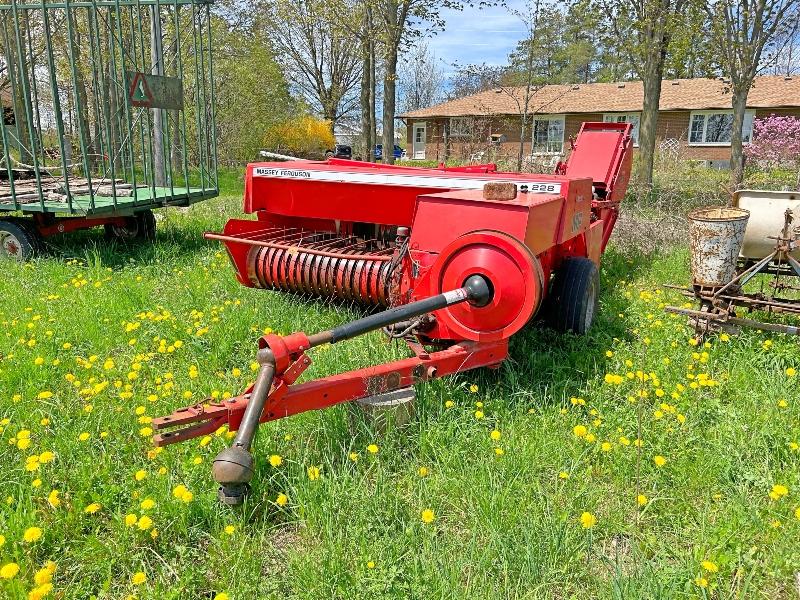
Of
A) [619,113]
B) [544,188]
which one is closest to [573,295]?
[544,188]

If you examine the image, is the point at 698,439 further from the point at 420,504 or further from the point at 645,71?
the point at 645,71

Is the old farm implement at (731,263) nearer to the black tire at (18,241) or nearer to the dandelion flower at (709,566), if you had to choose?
the dandelion flower at (709,566)

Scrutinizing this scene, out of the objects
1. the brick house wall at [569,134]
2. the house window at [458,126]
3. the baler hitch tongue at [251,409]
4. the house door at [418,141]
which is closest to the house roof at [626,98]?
the house window at [458,126]

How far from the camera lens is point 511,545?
2186mm

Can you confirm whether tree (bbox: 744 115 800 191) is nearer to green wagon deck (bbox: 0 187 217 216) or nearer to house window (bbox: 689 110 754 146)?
house window (bbox: 689 110 754 146)

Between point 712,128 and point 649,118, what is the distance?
17.6 m

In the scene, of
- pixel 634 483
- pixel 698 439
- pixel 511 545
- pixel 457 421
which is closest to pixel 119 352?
pixel 457 421

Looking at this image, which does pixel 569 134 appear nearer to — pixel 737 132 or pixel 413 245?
pixel 737 132

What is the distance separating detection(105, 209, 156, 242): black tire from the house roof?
752 inches

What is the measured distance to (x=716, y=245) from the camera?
399cm

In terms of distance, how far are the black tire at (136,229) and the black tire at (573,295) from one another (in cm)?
503

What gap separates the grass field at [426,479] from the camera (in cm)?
207

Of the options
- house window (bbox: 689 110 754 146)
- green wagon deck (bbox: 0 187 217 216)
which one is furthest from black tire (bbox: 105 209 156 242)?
house window (bbox: 689 110 754 146)

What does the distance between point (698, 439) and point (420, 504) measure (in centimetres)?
139
